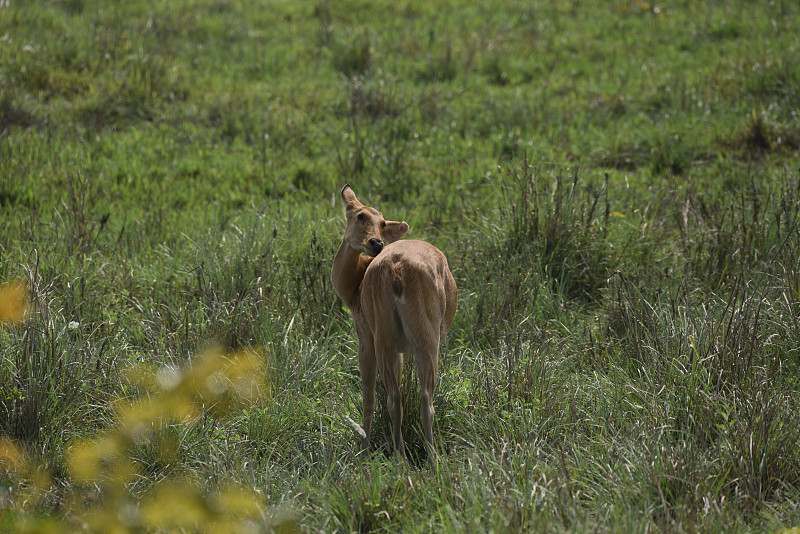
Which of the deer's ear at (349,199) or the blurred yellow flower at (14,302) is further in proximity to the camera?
the blurred yellow flower at (14,302)

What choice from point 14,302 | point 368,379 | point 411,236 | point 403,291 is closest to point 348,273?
point 368,379

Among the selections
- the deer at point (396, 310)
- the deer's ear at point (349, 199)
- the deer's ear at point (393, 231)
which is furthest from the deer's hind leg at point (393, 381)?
the deer's ear at point (349, 199)

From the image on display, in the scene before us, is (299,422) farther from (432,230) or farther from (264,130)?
(264,130)

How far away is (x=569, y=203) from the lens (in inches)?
257

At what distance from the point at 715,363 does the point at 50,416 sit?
3.55 meters

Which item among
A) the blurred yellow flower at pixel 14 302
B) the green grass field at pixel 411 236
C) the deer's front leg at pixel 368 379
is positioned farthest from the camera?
the blurred yellow flower at pixel 14 302

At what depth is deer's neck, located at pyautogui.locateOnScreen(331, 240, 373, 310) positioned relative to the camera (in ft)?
15.0

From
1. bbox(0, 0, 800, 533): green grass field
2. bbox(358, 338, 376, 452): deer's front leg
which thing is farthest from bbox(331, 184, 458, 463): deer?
bbox(0, 0, 800, 533): green grass field

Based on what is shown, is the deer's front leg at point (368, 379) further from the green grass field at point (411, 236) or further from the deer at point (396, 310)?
the green grass field at point (411, 236)

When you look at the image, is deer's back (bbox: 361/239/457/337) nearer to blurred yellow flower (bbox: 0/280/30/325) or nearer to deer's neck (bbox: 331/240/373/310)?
deer's neck (bbox: 331/240/373/310)

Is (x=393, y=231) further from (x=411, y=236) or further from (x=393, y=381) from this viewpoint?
(x=411, y=236)

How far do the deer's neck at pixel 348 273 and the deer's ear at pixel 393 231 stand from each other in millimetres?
184

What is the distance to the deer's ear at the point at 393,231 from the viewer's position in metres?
4.56

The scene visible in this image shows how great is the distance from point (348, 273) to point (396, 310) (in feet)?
2.15
